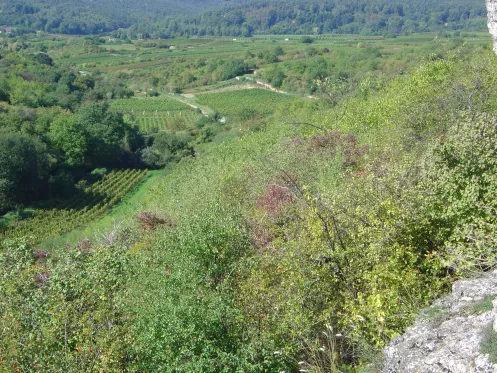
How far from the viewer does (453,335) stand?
733 cm

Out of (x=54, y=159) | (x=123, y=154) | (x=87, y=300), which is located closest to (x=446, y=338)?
(x=87, y=300)

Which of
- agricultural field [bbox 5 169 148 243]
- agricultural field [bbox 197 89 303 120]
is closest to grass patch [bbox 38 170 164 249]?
agricultural field [bbox 5 169 148 243]

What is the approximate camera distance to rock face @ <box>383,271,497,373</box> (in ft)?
22.2

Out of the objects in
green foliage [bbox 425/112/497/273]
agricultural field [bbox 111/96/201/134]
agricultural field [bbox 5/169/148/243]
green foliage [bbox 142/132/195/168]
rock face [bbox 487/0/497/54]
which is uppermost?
rock face [bbox 487/0/497/54]

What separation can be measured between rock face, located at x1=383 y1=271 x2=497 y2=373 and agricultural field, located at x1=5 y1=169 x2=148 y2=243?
31.2 metres

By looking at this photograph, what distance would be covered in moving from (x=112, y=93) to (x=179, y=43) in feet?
273

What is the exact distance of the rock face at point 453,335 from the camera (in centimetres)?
677

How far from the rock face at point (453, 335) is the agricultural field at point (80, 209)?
3117cm

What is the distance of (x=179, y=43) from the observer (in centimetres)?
17300

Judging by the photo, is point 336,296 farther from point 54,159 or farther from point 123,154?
point 123,154

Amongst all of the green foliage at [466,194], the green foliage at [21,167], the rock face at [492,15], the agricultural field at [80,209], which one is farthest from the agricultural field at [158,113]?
the green foliage at [466,194]

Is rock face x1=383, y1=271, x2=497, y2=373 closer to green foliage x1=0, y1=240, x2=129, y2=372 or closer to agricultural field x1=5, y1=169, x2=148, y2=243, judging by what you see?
green foliage x1=0, y1=240, x2=129, y2=372

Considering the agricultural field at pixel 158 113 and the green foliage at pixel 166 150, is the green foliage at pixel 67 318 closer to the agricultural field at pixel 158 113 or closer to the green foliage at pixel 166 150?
the green foliage at pixel 166 150

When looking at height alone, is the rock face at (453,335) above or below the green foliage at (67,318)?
above
